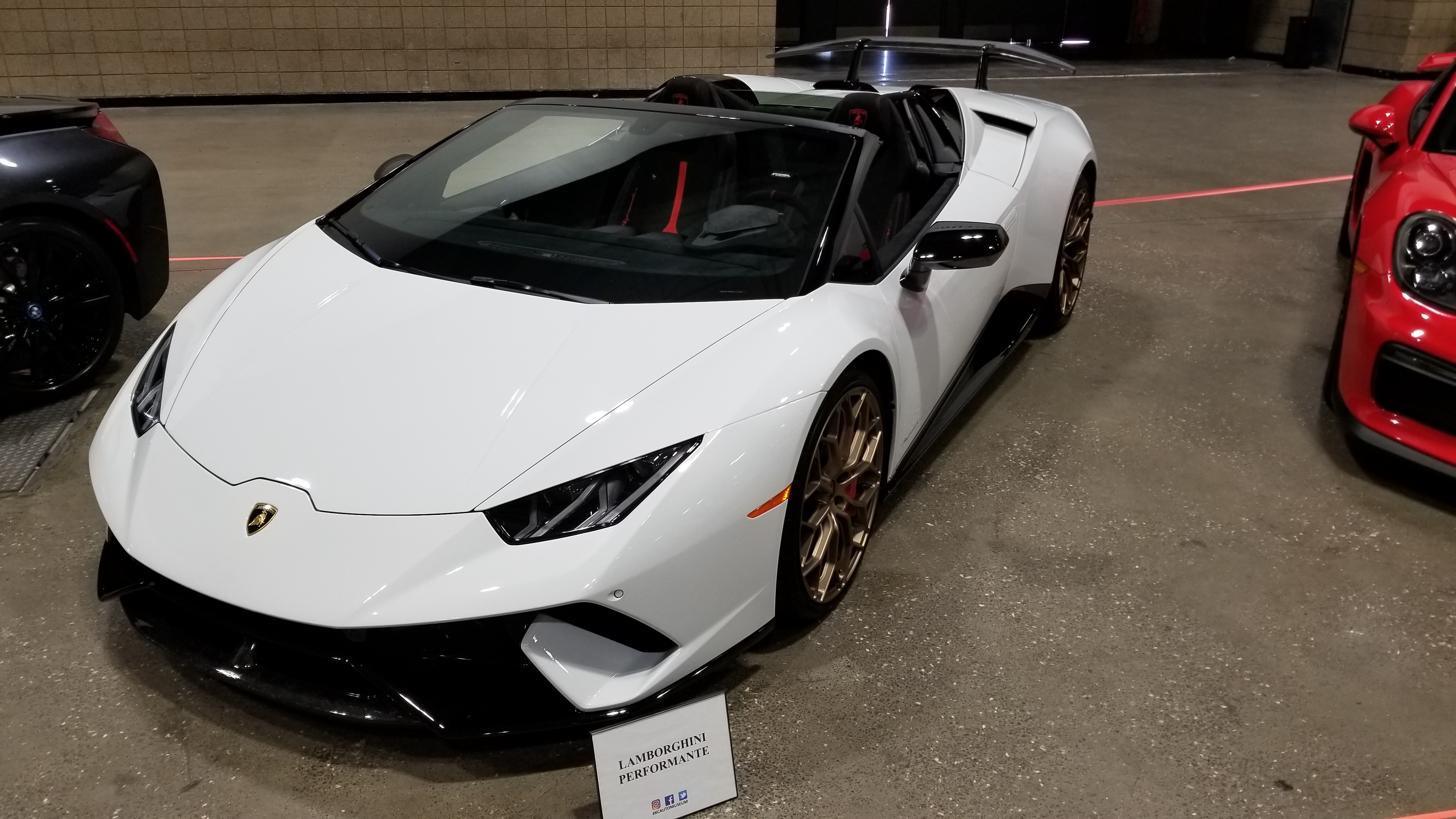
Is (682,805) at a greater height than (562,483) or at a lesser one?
lesser

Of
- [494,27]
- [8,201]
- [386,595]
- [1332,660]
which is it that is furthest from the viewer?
[494,27]

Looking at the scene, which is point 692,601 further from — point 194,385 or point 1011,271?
point 1011,271

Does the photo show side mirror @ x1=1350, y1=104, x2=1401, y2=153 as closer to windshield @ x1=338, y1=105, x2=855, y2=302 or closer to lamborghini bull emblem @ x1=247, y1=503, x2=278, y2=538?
windshield @ x1=338, y1=105, x2=855, y2=302

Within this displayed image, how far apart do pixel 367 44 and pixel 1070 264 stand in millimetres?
6813

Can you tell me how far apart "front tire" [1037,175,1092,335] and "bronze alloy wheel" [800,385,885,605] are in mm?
1581

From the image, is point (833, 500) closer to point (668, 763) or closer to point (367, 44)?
point (668, 763)

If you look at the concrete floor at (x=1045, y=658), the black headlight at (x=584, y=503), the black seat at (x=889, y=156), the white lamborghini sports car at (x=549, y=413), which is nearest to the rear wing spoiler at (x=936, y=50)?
the black seat at (x=889, y=156)

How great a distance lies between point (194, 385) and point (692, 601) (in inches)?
42.0

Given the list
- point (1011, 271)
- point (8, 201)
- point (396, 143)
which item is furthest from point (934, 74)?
point (8, 201)

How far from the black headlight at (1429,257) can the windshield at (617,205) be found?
5.42 feet

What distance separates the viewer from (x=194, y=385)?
2100 mm

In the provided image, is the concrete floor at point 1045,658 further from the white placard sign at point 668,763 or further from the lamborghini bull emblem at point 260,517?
the lamborghini bull emblem at point 260,517

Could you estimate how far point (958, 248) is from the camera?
240cm

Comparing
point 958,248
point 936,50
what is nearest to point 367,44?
point 936,50
